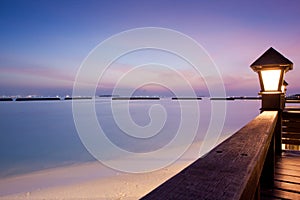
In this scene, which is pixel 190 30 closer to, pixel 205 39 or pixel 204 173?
pixel 205 39

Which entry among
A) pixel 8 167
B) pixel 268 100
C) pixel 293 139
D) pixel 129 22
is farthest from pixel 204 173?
pixel 129 22

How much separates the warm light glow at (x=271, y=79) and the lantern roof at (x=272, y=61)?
0.13 metres

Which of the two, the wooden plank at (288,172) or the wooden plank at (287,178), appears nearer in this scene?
the wooden plank at (287,178)

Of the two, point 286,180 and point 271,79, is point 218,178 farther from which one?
point 271,79

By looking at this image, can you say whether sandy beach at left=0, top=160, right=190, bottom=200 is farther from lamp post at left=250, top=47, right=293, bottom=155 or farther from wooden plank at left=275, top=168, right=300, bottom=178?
lamp post at left=250, top=47, right=293, bottom=155

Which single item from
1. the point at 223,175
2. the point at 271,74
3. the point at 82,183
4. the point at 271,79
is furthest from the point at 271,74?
the point at 82,183

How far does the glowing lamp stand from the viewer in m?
2.90

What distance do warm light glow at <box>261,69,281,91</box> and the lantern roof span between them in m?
0.13

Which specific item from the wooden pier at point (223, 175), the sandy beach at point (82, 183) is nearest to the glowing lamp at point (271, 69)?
the wooden pier at point (223, 175)

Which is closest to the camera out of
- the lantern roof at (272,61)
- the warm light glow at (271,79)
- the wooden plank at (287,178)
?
the wooden plank at (287,178)

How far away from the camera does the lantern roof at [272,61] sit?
2.87 metres

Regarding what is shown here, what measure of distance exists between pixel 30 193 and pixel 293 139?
8.81m

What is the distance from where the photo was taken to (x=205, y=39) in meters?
20.8

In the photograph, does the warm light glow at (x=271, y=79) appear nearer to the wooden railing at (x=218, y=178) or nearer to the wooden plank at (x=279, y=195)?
the wooden plank at (x=279, y=195)
